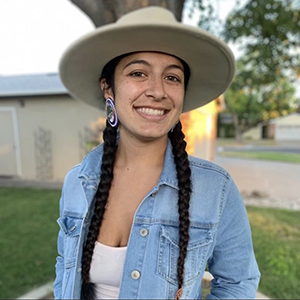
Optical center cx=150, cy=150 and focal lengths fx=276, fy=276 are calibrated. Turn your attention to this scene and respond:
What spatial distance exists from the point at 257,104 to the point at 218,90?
1272 inches

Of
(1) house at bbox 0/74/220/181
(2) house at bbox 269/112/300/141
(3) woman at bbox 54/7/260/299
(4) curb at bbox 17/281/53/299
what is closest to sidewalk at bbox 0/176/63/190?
(1) house at bbox 0/74/220/181

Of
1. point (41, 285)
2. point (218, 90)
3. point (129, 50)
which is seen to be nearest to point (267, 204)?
point (41, 285)

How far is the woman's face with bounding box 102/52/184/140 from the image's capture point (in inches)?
46.5

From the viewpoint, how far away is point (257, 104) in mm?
31219

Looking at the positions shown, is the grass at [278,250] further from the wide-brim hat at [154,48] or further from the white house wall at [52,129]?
the white house wall at [52,129]

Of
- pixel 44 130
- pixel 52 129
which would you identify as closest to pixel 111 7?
pixel 52 129

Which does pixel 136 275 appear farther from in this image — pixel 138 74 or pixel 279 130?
pixel 279 130

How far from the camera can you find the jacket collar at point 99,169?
4.14ft

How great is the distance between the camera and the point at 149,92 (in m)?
1.17

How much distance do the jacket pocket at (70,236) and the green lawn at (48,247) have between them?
8.01ft

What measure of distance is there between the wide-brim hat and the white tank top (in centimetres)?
86

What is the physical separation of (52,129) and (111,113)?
29.8ft

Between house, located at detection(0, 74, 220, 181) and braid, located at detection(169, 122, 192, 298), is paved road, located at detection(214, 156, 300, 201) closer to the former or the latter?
house, located at detection(0, 74, 220, 181)

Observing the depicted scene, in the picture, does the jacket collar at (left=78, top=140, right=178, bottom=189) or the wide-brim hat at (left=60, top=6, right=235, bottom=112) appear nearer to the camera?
the wide-brim hat at (left=60, top=6, right=235, bottom=112)
